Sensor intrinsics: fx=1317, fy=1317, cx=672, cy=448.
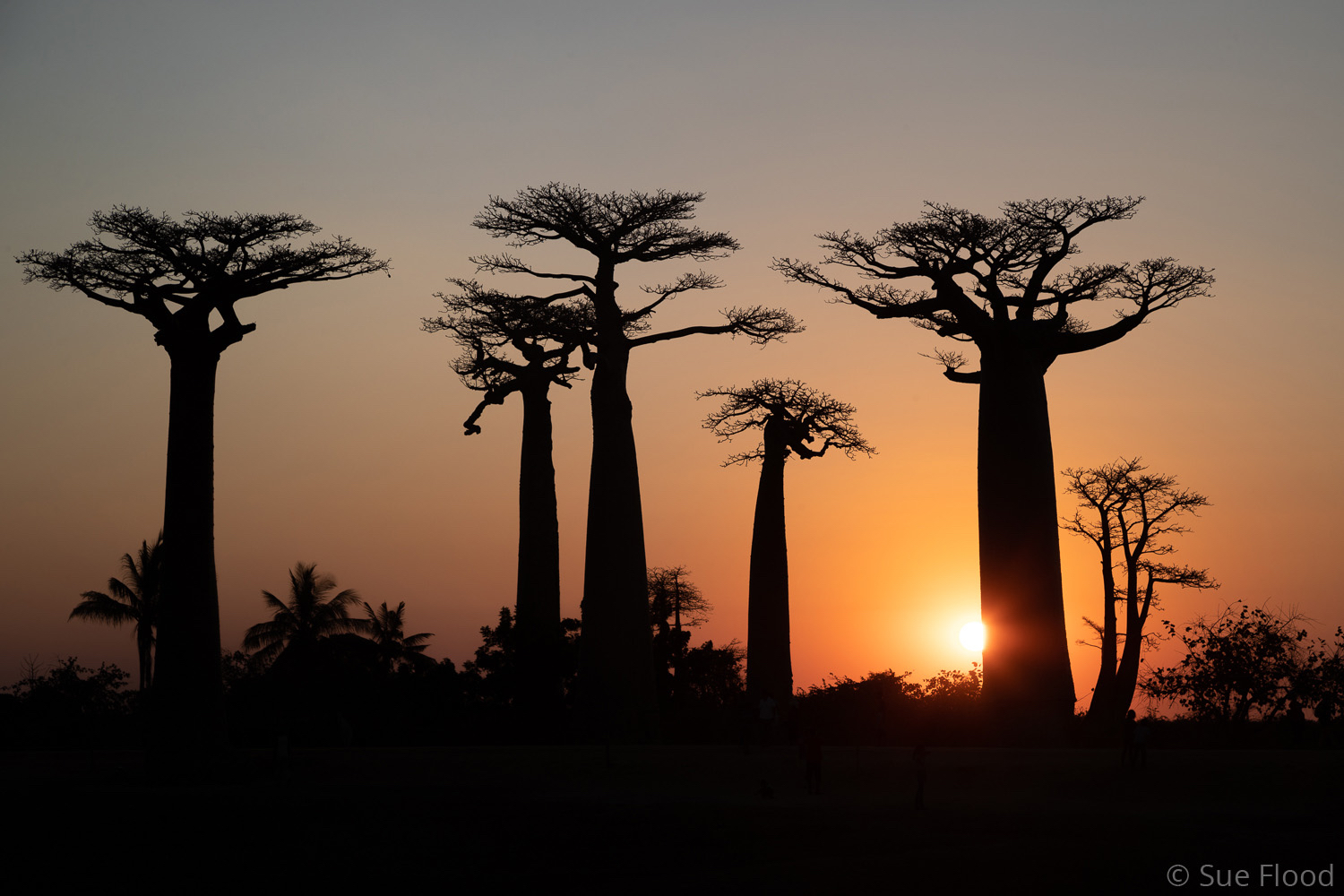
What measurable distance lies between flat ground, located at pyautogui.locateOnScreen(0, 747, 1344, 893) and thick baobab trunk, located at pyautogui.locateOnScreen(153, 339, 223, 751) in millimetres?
993

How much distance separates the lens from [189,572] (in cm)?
1895

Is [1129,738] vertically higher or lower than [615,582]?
lower

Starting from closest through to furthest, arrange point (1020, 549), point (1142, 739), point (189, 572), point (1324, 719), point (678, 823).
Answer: point (678, 823)
point (1142, 739)
point (189, 572)
point (1324, 719)
point (1020, 549)

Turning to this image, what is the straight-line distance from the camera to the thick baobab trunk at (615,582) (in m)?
25.8

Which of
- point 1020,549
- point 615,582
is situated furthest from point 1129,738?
point 615,582

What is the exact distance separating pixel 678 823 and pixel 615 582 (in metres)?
12.8

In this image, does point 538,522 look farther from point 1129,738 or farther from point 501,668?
point 1129,738

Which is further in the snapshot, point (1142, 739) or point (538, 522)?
point (538, 522)

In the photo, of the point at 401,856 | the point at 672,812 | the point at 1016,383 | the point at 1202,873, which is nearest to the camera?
the point at 1202,873

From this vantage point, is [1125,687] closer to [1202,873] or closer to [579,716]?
[579,716]

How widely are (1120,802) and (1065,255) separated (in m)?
12.3

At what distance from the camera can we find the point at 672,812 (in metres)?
14.7

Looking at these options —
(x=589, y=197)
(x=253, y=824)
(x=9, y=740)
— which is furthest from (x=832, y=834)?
(x=9, y=740)

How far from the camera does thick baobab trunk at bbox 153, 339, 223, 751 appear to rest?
1852 cm
